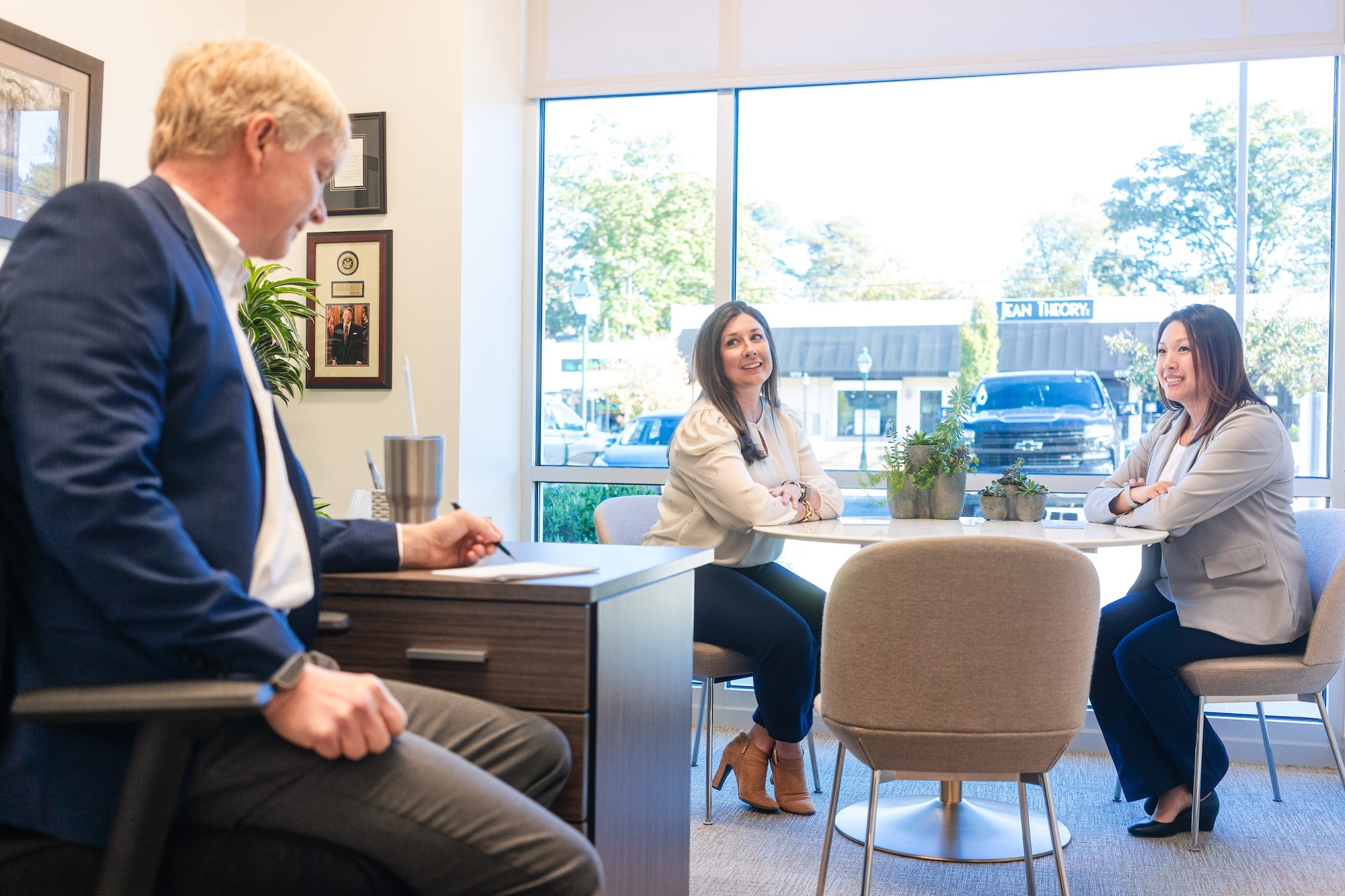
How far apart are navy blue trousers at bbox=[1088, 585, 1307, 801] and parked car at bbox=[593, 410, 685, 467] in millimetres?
1799

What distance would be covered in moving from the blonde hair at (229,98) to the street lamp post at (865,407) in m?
3.01

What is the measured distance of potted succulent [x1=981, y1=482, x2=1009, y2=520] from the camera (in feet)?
10.7

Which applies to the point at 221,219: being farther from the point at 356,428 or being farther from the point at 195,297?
the point at 356,428

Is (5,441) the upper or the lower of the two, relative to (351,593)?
upper

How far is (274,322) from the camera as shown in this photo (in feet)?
11.8

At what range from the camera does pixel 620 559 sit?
175 cm

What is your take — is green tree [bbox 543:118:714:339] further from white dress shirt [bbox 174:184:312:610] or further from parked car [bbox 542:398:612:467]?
white dress shirt [bbox 174:184:312:610]

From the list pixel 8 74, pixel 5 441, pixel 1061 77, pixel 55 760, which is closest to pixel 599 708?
pixel 55 760

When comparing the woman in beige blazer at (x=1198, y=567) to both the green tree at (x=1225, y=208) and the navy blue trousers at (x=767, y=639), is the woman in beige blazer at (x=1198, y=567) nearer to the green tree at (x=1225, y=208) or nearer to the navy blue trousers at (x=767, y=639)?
the green tree at (x=1225, y=208)

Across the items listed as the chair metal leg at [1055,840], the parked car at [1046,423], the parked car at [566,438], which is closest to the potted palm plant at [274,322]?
the parked car at [566,438]

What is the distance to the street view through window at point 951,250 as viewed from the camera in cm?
377

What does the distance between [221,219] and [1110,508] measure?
104 inches

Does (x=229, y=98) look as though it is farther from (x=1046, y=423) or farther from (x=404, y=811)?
(x=1046, y=423)

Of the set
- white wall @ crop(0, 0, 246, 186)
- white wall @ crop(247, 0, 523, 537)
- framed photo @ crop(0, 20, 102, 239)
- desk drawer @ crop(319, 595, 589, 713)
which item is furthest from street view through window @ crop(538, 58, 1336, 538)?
desk drawer @ crop(319, 595, 589, 713)
